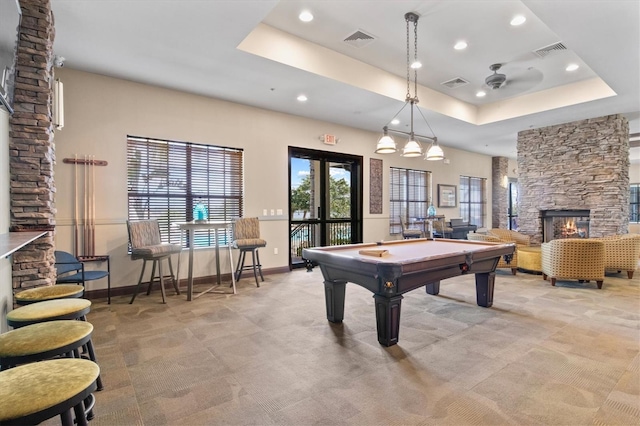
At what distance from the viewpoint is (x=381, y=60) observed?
5055 mm

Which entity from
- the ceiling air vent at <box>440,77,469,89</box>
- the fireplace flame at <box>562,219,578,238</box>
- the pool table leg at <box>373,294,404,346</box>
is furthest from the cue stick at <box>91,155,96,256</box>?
the fireplace flame at <box>562,219,578,238</box>

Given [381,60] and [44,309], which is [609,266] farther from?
[44,309]

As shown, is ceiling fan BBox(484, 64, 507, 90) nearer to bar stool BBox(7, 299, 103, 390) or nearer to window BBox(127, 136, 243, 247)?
window BBox(127, 136, 243, 247)

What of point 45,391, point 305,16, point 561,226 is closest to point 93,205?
point 305,16

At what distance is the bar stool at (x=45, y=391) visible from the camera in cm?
102

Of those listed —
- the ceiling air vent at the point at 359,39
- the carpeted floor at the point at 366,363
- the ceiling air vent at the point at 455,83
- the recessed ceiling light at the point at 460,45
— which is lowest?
the carpeted floor at the point at 366,363

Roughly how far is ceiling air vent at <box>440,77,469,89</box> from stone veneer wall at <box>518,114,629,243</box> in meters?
3.28

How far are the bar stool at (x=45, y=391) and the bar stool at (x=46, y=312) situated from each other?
69 centimetres

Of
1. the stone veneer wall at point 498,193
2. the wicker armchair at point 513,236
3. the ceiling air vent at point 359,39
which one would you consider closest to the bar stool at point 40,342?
the ceiling air vent at point 359,39

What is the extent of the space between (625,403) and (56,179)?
6021mm

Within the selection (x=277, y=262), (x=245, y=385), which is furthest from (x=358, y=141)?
(x=245, y=385)

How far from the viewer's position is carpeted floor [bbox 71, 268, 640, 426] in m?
2.02

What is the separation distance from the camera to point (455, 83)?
19.3 feet

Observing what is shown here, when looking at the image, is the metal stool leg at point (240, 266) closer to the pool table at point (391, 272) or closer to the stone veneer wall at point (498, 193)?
the pool table at point (391, 272)
